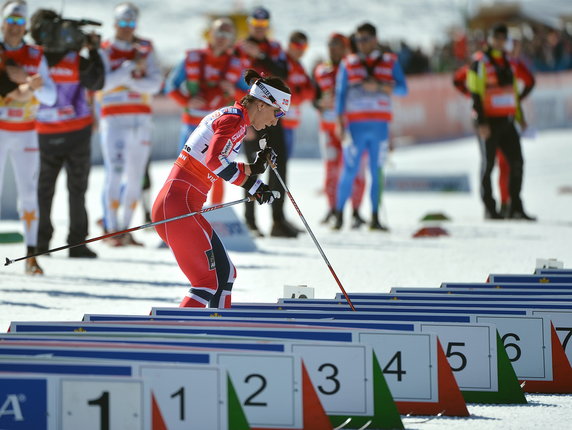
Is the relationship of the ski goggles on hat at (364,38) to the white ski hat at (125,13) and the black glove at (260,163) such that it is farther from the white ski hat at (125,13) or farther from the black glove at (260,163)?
the black glove at (260,163)

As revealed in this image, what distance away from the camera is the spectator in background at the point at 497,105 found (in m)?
16.2

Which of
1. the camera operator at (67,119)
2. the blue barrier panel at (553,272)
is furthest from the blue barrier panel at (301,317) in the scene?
the camera operator at (67,119)

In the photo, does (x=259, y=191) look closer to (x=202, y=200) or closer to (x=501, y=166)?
(x=202, y=200)

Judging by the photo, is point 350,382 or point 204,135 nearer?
point 350,382

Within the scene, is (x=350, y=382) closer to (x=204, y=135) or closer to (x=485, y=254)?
(x=204, y=135)

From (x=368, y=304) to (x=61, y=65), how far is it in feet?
19.0

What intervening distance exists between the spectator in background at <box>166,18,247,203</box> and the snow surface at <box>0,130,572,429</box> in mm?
1544

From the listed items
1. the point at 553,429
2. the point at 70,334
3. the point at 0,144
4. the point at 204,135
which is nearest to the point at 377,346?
the point at 553,429

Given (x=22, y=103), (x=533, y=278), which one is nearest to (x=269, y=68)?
(x=22, y=103)

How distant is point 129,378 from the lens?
5.35 metres

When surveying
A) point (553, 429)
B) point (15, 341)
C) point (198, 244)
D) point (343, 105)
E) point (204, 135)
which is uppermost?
point (343, 105)

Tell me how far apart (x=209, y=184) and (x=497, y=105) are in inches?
352

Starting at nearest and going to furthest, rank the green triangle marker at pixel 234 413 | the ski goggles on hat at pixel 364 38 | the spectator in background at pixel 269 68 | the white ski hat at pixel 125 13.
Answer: the green triangle marker at pixel 234 413, the white ski hat at pixel 125 13, the spectator in background at pixel 269 68, the ski goggles on hat at pixel 364 38

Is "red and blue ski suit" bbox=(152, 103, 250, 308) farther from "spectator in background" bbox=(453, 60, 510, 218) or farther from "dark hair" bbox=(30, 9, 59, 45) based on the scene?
"spectator in background" bbox=(453, 60, 510, 218)
